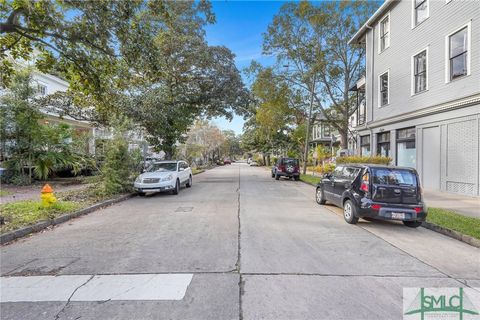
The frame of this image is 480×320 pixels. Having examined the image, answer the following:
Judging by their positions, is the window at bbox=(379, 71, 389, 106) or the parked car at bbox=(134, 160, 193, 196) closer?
the parked car at bbox=(134, 160, 193, 196)

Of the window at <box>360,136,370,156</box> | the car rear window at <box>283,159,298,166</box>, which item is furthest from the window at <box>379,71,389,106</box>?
the car rear window at <box>283,159,298,166</box>

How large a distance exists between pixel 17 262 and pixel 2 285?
1008 mm

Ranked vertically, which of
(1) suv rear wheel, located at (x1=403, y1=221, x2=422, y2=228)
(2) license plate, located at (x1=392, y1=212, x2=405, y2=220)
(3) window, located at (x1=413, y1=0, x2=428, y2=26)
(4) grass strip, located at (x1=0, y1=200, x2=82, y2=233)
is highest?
(3) window, located at (x1=413, y1=0, x2=428, y2=26)

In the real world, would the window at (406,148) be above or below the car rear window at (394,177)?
above

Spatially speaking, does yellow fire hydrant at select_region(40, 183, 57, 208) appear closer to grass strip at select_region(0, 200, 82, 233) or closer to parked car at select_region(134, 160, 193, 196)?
grass strip at select_region(0, 200, 82, 233)

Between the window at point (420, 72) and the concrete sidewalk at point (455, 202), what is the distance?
5.40 metres

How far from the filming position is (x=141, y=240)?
5.83m

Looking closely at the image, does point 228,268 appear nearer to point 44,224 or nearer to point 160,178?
point 44,224

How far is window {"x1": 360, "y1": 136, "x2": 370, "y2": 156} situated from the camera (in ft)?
65.2

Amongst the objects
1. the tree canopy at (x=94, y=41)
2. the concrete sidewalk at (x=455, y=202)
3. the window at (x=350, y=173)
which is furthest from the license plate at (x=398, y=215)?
the tree canopy at (x=94, y=41)

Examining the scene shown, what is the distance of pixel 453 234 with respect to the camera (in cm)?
627

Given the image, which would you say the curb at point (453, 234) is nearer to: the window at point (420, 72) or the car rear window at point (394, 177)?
the car rear window at point (394, 177)

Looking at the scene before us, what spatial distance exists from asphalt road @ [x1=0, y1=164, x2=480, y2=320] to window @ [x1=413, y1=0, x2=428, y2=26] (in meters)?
11.8

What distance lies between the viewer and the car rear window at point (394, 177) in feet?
22.7
